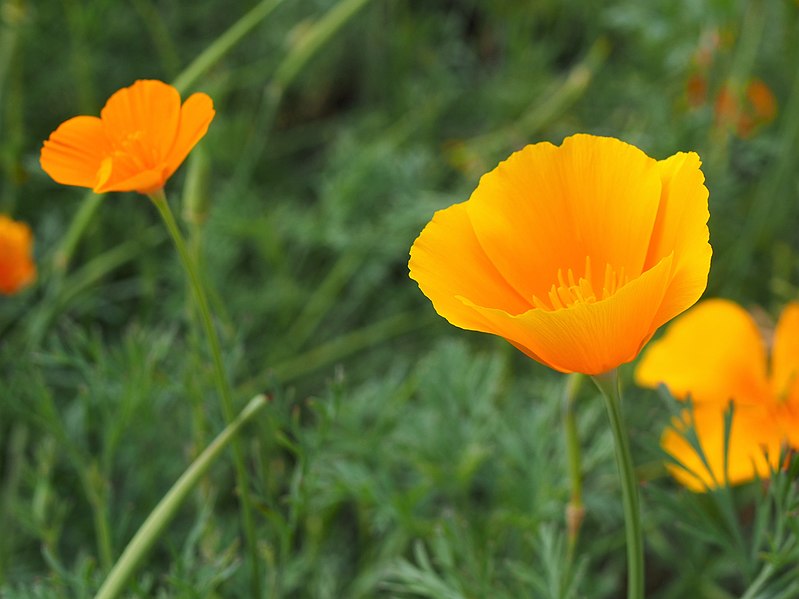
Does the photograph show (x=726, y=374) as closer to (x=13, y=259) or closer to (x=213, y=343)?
(x=213, y=343)

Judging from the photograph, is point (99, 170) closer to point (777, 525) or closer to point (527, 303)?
point (527, 303)

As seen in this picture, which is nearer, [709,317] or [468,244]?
[468,244]

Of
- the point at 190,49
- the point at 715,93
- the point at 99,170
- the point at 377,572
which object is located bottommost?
the point at 377,572

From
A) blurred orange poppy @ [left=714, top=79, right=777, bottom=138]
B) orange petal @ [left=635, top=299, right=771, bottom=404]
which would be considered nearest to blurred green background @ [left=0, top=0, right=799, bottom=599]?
blurred orange poppy @ [left=714, top=79, right=777, bottom=138]

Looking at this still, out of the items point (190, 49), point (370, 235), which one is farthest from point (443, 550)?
point (190, 49)

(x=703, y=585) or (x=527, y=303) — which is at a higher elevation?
(x=527, y=303)
